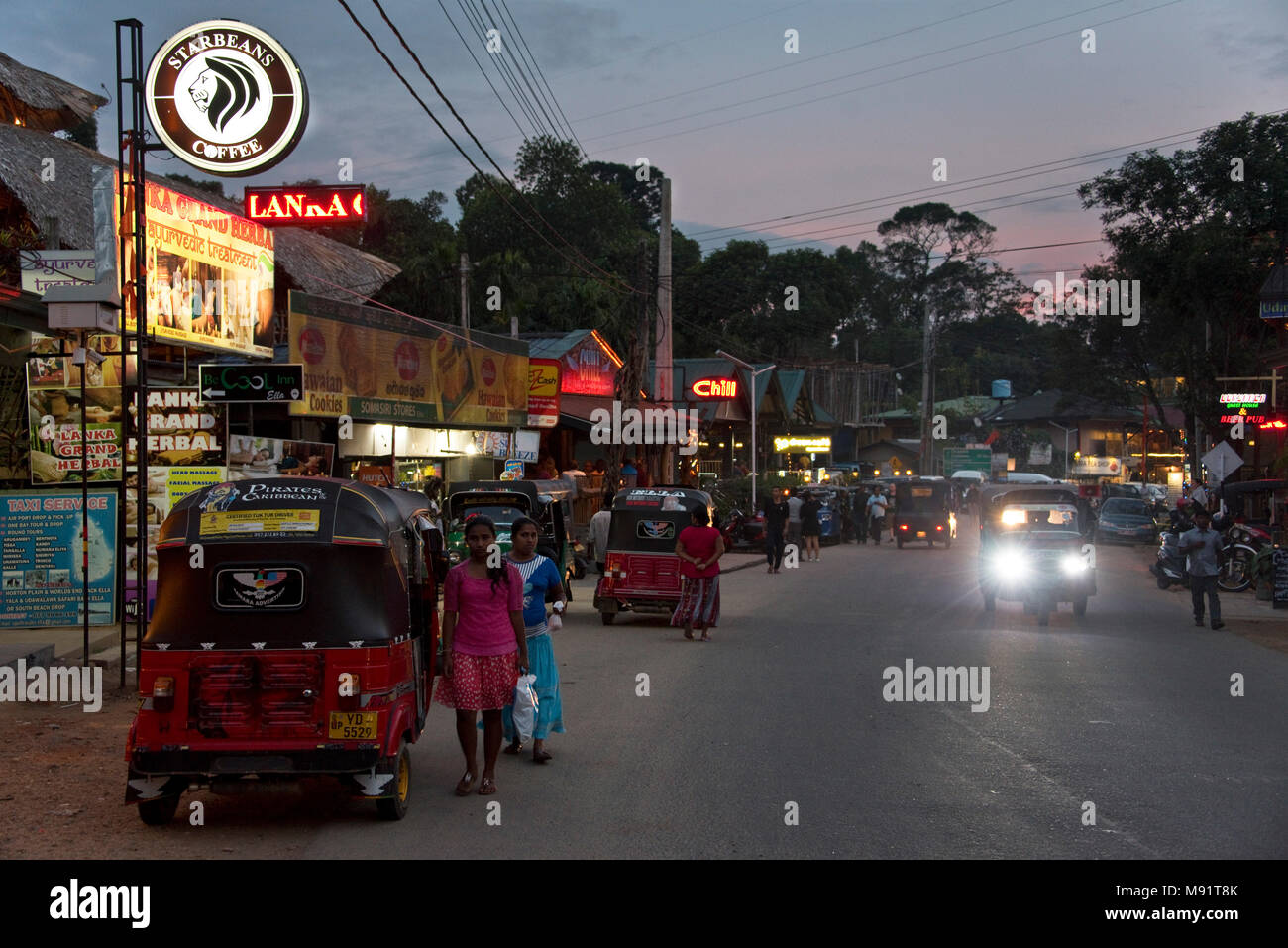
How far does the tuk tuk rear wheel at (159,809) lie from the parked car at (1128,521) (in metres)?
43.6

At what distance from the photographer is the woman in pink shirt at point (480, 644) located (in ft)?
27.1

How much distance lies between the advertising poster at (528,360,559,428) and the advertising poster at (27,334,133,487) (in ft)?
55.6

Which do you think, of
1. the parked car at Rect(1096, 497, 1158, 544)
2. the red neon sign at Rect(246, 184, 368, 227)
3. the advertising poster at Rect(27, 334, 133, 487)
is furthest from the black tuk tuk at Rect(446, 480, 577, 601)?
the parked car at Rect(1096, 497, 1158, 544)

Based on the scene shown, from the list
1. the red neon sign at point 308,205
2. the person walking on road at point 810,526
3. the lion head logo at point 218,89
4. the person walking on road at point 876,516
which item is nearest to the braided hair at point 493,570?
the lion head logo at point 218,89

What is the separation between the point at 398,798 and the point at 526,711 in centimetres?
184

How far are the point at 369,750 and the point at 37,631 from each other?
10.6 meters

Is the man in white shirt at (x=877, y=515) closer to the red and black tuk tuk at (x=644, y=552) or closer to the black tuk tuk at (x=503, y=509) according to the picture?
the black tuk tuk at (x=503, y=509)

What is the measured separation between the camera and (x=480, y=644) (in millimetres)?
8281

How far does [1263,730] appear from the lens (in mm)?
10680

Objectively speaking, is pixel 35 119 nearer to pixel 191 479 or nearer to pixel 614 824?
pixel 191 479

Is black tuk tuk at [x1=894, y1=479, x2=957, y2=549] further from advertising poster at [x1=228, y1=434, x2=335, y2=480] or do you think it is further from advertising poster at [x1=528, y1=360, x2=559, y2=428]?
advertising poster at [x1=228, y1=434, x2=335, y2=480]

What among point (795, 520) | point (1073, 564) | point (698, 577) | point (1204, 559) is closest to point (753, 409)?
point (795, 520)

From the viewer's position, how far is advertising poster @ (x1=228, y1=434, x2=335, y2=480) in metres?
17.0

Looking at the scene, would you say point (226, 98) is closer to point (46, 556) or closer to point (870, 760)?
point (46, 556)
